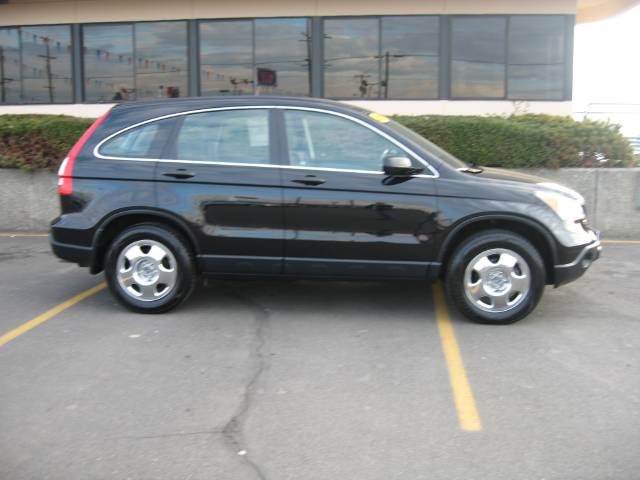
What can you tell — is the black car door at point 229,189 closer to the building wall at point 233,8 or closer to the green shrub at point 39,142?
the green shrub at point 39,142

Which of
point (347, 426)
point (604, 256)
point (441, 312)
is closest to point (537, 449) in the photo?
point (347, 426)

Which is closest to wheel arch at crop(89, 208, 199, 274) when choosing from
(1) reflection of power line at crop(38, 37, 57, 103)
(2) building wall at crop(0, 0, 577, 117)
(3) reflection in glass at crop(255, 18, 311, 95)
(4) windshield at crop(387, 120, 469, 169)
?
(4) windshield at crop(387, 120, 469, 169)

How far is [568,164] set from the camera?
9562 mm

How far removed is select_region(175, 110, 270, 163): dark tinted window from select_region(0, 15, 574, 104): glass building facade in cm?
822

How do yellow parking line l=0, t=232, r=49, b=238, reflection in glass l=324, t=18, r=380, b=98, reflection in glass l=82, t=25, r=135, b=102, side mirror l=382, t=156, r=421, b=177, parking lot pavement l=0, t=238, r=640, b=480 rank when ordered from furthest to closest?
reflection in glass l=82, t=25, r=135, b=102
reflection in glass l=324, t=18, r=380, b=98
yellow parking line l=0, t=232, r=49, b=238
side mirror l=382, t=156, r=421, b=177
parking lot pavement l=0, t=238, r=640, b=480

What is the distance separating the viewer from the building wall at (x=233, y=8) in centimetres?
1298

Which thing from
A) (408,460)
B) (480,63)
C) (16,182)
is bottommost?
(408,460)

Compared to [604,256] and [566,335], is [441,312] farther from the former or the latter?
[604,256]

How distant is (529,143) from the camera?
31.0 feet

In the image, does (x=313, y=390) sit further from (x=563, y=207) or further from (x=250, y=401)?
(x=563, y=207)

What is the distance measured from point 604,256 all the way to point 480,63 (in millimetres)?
6404

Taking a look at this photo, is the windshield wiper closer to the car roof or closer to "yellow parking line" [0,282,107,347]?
the car roof

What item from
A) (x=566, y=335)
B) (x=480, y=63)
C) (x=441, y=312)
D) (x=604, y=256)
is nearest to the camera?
(x=566, y=335)

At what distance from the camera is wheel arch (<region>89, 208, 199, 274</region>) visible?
18.2ft
